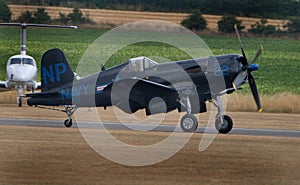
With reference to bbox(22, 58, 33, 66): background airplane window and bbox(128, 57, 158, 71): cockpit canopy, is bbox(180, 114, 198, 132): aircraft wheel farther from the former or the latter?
bbox(22, 58, 33, 66): background airplane window

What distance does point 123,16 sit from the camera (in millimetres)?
47000

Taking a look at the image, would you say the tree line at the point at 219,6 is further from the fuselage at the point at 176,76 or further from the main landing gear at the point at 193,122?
the fuselage at the point at 176,76

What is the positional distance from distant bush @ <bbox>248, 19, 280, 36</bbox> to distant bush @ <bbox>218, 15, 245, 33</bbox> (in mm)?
896

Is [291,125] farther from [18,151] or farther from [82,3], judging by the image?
[82,3]

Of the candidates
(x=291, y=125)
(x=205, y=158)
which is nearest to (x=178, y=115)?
(x=291, y=125)

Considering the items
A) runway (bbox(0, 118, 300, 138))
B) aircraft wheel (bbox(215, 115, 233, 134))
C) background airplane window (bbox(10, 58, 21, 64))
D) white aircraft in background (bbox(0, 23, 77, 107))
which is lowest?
runway (bbox(0, 118, 300, 138))

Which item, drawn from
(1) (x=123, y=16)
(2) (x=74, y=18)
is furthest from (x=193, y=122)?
(2) (x=74, y=18)

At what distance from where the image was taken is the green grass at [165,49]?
1751 inches

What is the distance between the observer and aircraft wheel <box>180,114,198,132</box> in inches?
789

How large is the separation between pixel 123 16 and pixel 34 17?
525 centimetres

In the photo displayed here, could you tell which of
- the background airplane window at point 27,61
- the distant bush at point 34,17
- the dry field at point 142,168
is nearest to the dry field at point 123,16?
the distant bush at point 34,17

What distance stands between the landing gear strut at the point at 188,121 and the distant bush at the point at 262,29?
2541 cm

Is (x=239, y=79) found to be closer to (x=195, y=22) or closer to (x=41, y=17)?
(x=195, y=22)

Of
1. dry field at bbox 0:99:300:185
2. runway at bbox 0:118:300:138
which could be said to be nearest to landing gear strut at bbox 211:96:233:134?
dry field at bbox 0:99:300:185
